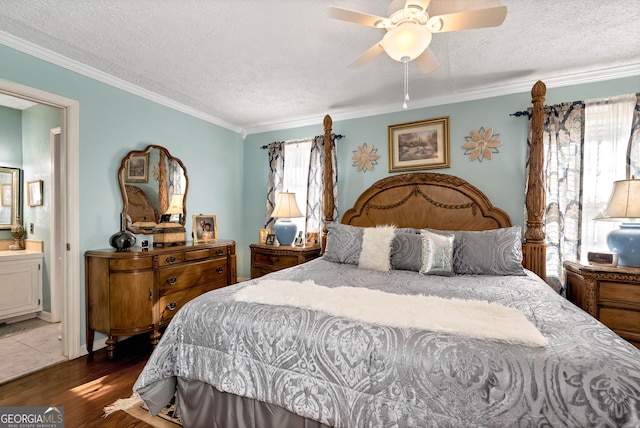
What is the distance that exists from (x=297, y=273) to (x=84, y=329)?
2081 millimetres

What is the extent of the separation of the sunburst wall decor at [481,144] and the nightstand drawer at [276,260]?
2.35m

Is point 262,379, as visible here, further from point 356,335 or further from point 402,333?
point 402,333

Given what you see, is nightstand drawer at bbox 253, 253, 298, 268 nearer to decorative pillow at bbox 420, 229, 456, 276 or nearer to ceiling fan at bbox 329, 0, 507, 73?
decorative pillow at bbox 420, 229, 456, 276

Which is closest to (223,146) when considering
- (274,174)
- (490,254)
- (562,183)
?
(274,174)

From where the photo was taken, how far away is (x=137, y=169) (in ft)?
10.6

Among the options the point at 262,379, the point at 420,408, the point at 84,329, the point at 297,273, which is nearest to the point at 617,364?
the point at 420,408

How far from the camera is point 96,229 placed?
113 inches

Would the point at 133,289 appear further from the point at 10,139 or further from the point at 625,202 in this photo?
the point at 625,202

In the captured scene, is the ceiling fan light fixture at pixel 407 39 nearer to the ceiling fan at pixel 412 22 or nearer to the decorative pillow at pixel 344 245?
the ceiling fan at pixel 412 22

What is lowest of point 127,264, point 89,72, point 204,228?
point 127,264

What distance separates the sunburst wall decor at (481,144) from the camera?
3.26 meters

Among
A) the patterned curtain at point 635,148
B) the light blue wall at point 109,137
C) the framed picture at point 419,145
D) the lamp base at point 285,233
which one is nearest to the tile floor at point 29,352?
the light blue wall at point 109,137

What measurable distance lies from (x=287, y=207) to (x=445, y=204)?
6.24ft

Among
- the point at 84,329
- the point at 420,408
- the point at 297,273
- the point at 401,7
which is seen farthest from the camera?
the point at 84,329
